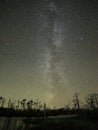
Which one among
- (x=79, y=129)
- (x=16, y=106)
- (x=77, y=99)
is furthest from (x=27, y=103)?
(x=79, y=129)

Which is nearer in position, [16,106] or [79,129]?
[79,129]

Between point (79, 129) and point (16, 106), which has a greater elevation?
point (16, 106)

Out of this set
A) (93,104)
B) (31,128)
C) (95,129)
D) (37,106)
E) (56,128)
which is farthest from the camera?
(37,106)

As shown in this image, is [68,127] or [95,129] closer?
[95,129]

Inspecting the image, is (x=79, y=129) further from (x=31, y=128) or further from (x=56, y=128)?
(x=31, y=128)

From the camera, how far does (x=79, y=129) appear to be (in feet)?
120

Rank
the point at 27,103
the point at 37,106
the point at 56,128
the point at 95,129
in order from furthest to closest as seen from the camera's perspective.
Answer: the point at 37,106 < the point at 27,103 < the point at 56,128 < the point at 95,129

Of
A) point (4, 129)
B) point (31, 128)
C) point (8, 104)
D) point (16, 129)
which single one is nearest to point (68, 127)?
point (31, 128)

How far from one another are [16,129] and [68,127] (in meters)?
14.6

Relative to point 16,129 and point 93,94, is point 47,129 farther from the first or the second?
point 93,94

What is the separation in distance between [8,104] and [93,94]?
65.6 metres

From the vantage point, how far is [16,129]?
134 feet

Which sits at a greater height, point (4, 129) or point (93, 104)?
point (93, 104)

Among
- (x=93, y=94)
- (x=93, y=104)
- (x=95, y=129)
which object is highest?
(x=93, y=94)
